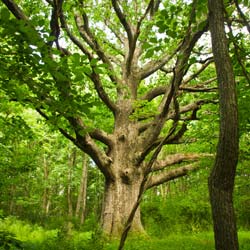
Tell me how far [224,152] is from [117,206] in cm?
912

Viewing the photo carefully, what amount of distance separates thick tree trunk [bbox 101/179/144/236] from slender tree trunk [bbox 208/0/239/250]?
8714 mm

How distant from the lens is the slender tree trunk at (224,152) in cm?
199

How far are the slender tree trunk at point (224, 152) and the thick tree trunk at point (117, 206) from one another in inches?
343

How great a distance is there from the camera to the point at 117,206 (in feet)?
35.4

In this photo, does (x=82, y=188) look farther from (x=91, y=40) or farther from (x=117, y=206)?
(x=91, y=40)

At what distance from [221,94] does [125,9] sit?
353 inches

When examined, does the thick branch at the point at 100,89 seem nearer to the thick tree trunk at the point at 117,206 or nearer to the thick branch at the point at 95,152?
the thick branch at the point at 95,152

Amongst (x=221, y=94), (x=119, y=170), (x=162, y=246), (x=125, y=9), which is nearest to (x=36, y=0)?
(x=125, y=9)

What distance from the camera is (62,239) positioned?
6.27m

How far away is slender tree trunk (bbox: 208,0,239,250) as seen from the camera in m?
1.99

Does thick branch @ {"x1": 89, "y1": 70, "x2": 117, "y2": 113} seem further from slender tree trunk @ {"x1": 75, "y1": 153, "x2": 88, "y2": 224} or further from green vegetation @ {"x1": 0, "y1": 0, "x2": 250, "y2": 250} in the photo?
slender tree trunk @ {"x1": 75, "y1": 153, "x2": 88, "y2": 224}

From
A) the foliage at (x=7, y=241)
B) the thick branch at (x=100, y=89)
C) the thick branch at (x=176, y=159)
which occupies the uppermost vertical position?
the thick branch at (x=100, y=89)

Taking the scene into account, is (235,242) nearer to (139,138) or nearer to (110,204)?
(110,204)

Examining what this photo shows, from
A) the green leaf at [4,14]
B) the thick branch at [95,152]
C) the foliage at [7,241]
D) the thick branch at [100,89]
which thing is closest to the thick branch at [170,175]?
the thick branch at [95,152]
